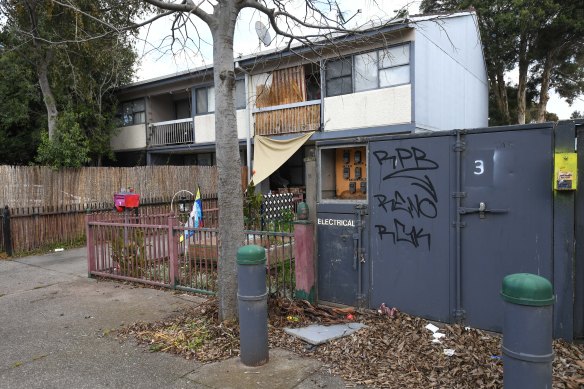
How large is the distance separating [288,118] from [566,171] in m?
12.1

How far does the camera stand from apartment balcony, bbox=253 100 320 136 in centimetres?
1459

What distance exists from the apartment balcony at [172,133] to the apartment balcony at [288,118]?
4153mm

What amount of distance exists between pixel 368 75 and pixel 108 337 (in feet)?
36.2

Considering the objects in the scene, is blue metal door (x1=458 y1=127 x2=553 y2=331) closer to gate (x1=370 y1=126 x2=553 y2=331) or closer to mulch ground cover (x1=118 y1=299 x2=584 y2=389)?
gate (x1=370 y1=126 x2=553 y2=331)

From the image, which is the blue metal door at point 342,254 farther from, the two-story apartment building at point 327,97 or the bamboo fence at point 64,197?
the bamboo fence at point 64,197

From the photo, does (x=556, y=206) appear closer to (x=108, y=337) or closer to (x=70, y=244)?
(x=108, y=337)

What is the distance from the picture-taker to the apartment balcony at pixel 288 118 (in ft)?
47.9

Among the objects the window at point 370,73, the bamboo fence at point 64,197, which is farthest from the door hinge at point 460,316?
the window at point 370,73

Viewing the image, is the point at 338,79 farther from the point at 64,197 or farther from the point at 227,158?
the point at 227,158

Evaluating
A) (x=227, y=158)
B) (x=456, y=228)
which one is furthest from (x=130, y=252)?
(x=456, y=228)

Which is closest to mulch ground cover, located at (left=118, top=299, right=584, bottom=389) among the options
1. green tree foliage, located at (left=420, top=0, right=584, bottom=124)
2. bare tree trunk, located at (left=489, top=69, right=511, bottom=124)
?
green tree foliage, located at (left=420, top=0, right=584, bottom=124)

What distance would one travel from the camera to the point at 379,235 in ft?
15.7

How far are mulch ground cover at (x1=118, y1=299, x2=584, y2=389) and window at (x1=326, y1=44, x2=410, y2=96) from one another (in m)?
8.34

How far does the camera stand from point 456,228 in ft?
14.2
